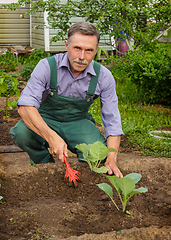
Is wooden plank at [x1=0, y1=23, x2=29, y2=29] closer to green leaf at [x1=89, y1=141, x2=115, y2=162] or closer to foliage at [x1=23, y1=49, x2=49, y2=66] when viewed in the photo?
foliage at [x1=23, y1=49, x2=49, y2=66]

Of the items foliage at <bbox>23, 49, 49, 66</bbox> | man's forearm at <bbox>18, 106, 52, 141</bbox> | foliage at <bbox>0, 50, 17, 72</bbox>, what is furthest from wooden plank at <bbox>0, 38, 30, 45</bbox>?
man's forearm at <bbox>18, 106, 52, 141</bbox>

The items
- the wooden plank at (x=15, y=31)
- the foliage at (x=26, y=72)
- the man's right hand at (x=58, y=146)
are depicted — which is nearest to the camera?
the man's right hand at (x=58, y=146)

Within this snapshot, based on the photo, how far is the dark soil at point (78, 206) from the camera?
1.66 m

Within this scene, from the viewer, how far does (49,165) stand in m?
2.41

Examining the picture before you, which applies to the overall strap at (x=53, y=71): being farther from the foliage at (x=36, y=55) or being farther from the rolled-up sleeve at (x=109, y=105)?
the foliage at (x=36, y=55)

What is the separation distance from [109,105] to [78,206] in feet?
2.97

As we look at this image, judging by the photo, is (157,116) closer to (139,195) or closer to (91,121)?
(91,121)

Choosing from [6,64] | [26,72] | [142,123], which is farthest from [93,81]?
[6,64]

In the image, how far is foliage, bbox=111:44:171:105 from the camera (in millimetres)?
4414

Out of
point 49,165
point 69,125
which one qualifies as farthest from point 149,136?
point 49,165

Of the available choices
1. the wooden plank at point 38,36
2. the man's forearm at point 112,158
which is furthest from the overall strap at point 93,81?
the wooden plank at point 38,36

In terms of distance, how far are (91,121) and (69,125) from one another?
269mm

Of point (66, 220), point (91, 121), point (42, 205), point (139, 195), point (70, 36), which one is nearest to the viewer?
point (66, 220)

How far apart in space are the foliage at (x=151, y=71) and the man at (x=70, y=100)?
6.77ft
